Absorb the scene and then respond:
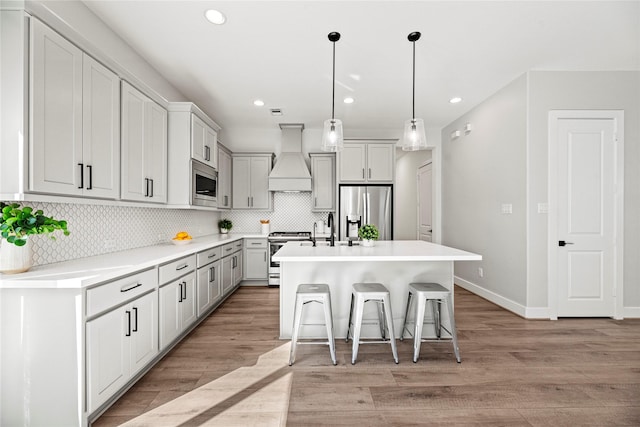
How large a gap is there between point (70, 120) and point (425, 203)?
19.8ft

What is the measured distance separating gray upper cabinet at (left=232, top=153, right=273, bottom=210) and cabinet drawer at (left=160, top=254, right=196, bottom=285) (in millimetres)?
2398

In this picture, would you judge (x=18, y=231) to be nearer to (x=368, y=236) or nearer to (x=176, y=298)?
(x=176, y=298)

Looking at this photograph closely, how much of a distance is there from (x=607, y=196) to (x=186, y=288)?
481cm

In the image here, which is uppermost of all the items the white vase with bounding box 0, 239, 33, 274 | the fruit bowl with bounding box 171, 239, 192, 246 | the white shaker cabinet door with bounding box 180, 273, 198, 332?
the white vase with bounding box 0, 239, 33, 274


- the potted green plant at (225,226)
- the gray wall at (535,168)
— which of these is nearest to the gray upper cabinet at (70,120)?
the potted green plant at (225,226)

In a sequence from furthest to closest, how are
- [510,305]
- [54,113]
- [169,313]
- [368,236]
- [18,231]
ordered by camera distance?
[510,305] → [368,236] → [169,313] → [54,113] → [18,231]

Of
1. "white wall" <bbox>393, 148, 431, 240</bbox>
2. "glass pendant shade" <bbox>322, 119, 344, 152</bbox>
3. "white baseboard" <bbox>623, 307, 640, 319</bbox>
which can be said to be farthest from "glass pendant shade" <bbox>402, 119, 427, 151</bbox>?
"white wall" <bbox>393, 148, 431, 240</bbox>

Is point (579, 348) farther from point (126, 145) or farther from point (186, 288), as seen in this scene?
point (126, 145)

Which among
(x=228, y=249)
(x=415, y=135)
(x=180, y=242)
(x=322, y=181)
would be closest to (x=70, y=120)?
(x=180, y=242)

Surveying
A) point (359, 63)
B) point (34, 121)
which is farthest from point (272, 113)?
point (34, 121)

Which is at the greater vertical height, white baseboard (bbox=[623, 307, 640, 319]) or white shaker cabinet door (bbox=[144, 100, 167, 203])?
white shaker cabinet door (bbox=[144, 100, 167, 203])

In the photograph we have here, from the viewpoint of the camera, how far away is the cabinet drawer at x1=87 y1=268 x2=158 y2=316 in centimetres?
172

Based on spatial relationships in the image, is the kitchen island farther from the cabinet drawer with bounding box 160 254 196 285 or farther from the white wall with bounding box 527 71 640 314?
the white wall with bounding box 527 71 640 314

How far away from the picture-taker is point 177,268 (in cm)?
279
